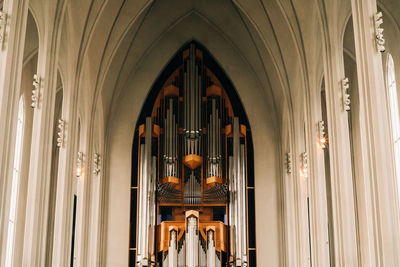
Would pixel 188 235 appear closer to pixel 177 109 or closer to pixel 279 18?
pixel 177 109

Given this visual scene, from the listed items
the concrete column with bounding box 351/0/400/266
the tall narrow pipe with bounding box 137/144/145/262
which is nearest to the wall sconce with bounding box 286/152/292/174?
the tall narrow pipe with bounding box 137/144/145/262

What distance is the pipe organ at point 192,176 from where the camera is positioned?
21.3 m

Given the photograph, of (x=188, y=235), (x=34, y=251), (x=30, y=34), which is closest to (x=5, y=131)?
(x=34, y=251)

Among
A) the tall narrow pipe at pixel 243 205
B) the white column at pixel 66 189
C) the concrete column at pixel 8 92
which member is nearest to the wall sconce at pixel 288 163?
the tall narrow pipe at pixel 243 205

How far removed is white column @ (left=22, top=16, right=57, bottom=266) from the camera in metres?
14.3

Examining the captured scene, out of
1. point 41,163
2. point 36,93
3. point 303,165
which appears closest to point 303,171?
point 303,165

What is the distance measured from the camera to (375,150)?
11625mm

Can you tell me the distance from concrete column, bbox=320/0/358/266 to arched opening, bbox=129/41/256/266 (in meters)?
7.08

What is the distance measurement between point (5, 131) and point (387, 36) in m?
11.3

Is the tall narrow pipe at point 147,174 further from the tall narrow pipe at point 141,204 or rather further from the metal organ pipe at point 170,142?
the metal organ pipe at point 170,142

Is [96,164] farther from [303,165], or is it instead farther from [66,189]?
[303,165]

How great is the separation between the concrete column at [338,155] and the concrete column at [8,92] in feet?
23.7

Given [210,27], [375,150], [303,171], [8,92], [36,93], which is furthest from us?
[210,27]

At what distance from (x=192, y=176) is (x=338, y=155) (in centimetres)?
887
